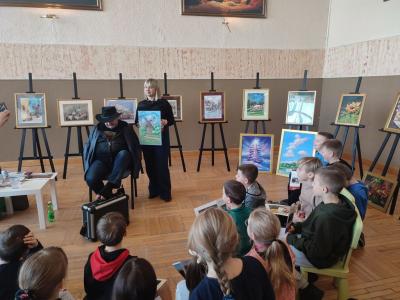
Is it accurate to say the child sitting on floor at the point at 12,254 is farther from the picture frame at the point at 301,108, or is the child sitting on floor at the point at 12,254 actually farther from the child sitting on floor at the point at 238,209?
the picture frame at the point at 301,108

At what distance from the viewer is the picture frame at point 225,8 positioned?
197 inches

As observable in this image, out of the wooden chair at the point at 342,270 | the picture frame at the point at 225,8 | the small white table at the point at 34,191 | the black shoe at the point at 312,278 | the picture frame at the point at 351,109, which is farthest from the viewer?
the picture frame at the point at 225,8

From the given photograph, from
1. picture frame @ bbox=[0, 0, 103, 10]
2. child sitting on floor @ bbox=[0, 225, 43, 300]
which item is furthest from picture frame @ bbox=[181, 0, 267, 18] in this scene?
child sitting on floor @ bbox=[0, 225, 43, 300]

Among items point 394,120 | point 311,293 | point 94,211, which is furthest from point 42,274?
point 394,120

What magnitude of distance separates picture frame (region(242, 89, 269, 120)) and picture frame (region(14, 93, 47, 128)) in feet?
9.93

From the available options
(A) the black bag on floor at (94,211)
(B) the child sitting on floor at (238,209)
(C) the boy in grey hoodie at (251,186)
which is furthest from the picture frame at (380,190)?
(A) the black bag on floor at (94,211)

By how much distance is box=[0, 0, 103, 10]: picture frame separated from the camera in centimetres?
442

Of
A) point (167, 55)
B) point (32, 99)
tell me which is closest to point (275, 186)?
point (167, 55)

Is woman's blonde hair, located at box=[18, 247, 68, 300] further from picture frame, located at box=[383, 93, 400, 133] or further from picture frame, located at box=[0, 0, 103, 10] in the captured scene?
picture frame, located at box=[0, 0, 103, 10]

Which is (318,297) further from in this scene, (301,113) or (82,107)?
(82,107)

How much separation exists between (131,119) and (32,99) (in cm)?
139

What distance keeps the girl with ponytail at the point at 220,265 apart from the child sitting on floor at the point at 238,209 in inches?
30.0

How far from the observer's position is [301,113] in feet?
15.2

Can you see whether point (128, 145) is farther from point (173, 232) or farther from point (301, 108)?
point (301, 108)
